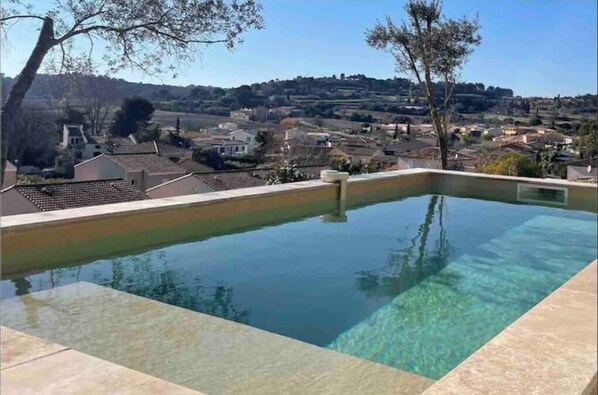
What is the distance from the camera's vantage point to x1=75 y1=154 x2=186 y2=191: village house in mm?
6289

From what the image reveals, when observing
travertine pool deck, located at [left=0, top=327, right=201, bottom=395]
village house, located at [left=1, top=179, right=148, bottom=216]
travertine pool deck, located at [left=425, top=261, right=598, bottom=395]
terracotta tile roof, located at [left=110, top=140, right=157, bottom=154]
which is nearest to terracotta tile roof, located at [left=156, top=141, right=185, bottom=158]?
terracotta tile roof, located at [left=110, top=140, right=157, bottom=154]

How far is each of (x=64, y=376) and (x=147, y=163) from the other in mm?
5786

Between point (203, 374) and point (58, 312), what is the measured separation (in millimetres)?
1260

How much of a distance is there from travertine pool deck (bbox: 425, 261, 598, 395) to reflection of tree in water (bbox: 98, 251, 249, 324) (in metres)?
1.64

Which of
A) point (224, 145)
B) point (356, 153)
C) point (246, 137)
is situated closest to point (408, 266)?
point (224, 145)

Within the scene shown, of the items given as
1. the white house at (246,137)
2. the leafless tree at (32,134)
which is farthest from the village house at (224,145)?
the leafless tree at (32,134)

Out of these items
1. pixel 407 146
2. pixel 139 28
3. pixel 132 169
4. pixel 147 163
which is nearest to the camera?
pixel 139 28

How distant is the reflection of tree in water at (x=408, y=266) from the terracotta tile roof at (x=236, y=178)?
8.77ft

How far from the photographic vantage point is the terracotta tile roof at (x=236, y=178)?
25.0 feet

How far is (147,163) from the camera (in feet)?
24.6

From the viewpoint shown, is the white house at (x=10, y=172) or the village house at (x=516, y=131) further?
the village house at (x=516, y=131)

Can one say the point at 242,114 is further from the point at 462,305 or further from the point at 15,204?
the point at 462,305

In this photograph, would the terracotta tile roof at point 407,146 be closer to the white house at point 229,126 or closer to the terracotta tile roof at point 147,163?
the white house at point 229,126

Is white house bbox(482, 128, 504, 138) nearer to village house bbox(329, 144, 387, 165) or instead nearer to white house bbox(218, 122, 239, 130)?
village house bbox(329, 144, 387, 165)
